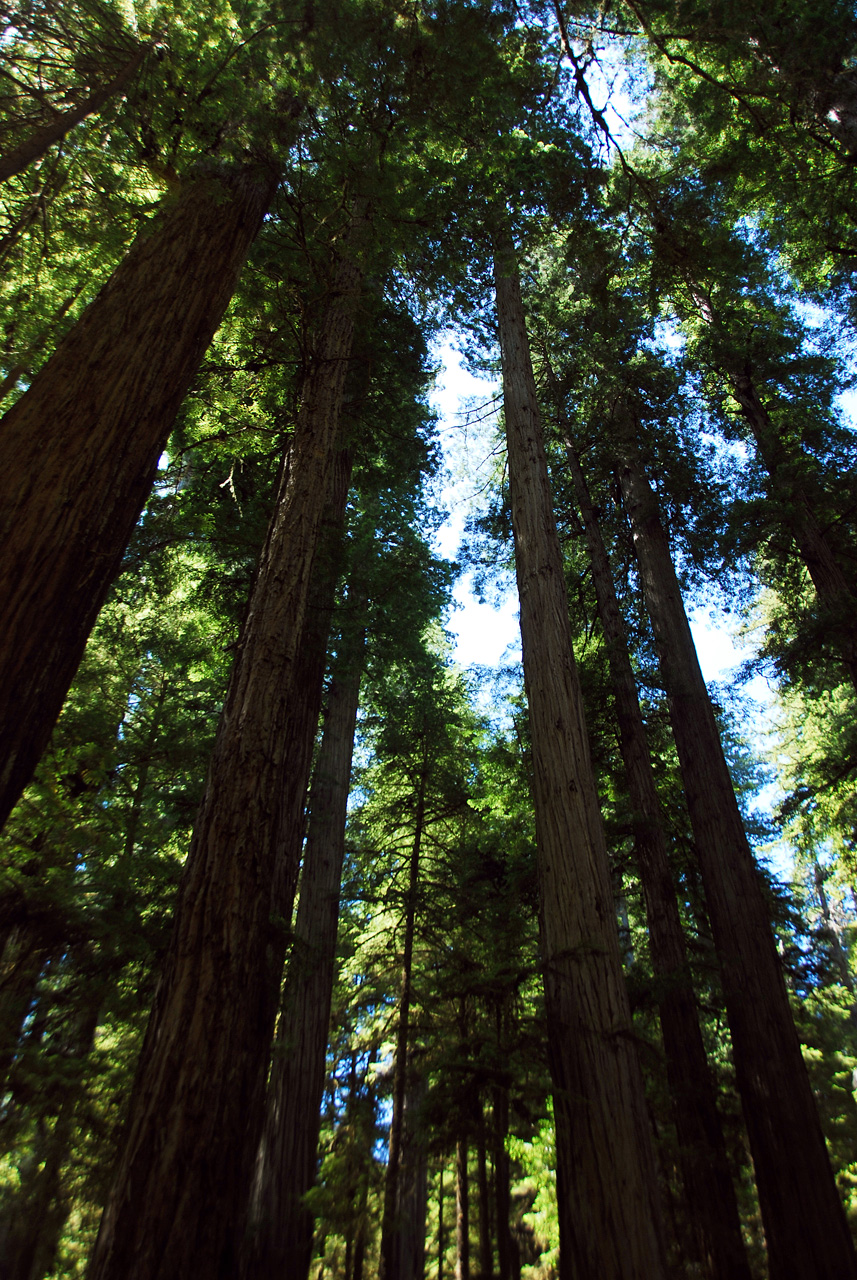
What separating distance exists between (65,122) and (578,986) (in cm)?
775

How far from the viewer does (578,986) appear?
368 cm

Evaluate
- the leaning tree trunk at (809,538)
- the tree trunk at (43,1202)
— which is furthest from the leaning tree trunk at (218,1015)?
the leaning tree trunk at (809,538)

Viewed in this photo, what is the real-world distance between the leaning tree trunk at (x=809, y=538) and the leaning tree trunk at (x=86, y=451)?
300 inches

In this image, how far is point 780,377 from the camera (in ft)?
33.7

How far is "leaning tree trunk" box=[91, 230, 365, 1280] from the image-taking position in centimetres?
251

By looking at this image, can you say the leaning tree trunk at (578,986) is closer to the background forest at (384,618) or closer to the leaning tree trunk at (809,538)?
the background forest at (384,618)

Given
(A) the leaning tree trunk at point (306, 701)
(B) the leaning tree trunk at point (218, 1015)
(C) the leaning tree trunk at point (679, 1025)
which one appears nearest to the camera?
(B) the leaning tree trunk at point (218, 1015)

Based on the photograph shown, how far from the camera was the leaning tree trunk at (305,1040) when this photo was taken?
5172 millimetres

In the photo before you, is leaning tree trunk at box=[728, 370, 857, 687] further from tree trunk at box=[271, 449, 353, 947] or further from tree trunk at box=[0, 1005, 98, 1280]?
tree trunk at box=[0, 1005, 98, 1280]

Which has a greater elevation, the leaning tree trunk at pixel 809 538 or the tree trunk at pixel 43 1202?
the leaning tree trunk at pixel 809 538

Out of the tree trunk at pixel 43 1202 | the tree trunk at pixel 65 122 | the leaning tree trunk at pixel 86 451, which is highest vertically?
the tree trunk at pixel 65 122

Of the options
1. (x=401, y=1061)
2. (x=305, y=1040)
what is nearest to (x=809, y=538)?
(x=401, y=1061)

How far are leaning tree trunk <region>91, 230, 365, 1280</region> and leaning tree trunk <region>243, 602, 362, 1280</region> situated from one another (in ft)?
2.54

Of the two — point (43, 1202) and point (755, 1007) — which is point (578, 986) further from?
point (43, 1202)
